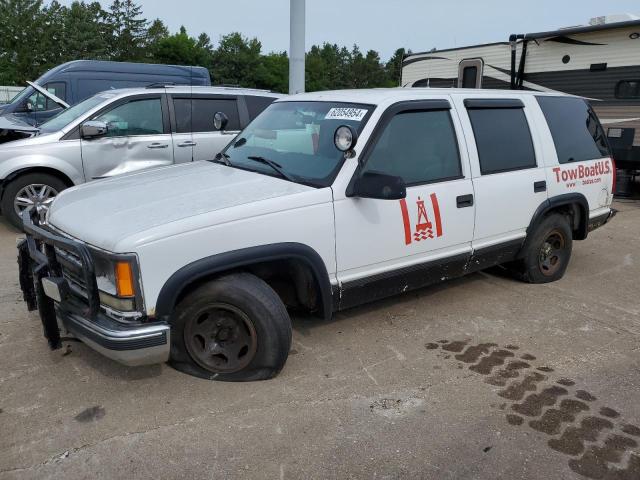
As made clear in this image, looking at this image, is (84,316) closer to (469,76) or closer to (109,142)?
(109,142)

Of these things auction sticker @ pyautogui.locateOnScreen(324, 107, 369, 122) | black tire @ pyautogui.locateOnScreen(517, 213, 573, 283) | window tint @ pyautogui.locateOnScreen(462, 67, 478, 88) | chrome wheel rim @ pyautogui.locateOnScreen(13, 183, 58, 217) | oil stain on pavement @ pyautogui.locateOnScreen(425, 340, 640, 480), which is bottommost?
oil stain on pavement @ pyautogui.locateOnScreen(425, 340, 640, 480)

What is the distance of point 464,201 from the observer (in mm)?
4062

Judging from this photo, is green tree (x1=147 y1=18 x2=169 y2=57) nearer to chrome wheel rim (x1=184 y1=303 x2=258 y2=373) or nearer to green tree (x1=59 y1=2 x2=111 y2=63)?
green tree (x1=59 y1=2 x2=111 y2=63)

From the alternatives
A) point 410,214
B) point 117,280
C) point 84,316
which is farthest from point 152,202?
point 410,214

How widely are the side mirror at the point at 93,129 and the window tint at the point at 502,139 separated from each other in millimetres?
4233

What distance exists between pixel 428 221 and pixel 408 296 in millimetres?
1127

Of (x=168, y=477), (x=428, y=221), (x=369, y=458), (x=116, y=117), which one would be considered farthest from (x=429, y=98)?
(x=116, y=117)

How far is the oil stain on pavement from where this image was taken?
2682 mm

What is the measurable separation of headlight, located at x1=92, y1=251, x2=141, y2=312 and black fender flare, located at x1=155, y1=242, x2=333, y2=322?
14 centimetres

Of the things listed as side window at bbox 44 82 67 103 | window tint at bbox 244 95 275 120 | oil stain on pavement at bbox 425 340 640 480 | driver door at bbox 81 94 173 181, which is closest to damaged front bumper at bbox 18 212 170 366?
oil stain on pavement at bbox 425 340 640 480

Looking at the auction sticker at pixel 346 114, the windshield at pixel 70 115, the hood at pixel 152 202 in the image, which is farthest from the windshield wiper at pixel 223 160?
the windshield at pixel 70 115

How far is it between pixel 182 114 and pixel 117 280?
15.1 ft

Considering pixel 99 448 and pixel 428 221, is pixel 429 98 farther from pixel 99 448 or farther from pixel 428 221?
pixel 99 448

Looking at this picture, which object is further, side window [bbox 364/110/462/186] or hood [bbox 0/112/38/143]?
hood [bbox 0/112/38/143]
